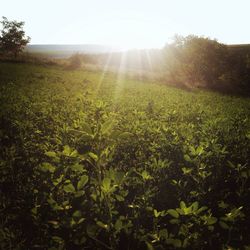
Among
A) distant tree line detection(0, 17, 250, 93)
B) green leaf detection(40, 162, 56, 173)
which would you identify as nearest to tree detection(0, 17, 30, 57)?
distant tree line detection(0, 17, 250, 93)

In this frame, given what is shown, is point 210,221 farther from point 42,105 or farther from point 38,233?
point 42,105

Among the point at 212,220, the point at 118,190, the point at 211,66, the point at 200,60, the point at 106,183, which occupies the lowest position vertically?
the point at 118,190

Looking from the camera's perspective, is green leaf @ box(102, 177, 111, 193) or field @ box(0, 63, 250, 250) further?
field @ box(0, 63, 250, 250)

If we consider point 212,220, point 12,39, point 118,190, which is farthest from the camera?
point 12,39

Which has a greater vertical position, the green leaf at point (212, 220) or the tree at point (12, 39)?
the tree at point (12, 39)

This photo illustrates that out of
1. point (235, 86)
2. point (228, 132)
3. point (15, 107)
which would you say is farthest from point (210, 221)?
point (235, 86)

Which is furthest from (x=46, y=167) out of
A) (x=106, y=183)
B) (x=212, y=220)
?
(x=212, y=220)

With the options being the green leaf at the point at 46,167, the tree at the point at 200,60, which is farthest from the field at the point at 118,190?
the tree at the point at 200,60

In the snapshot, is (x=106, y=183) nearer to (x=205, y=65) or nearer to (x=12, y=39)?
(x=205, y=65)

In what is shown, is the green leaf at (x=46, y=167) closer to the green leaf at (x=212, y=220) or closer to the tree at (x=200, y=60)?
the green leaf at (x=212, y=220)

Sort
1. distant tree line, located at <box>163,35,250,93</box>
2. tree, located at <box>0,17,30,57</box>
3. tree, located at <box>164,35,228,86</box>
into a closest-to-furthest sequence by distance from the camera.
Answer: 1. distant tree line, located at <box>163,35,250,93</box>
2. tree, located at <box>164,35,228,86</box>
3. tree, located at <box>0,17,30,57</box>

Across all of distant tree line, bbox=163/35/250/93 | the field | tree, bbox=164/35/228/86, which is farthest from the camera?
tree, bbox=164/35/228/86

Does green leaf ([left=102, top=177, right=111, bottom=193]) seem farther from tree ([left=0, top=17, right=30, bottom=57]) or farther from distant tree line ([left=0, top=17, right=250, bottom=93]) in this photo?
tree ([left=0, top=17, right=30, bottom=57])

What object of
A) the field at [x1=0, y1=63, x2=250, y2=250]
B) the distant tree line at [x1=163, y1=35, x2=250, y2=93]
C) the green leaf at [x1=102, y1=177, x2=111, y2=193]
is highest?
the distant tree line at [x1=163, y1=35, x2=250, y2=93]
